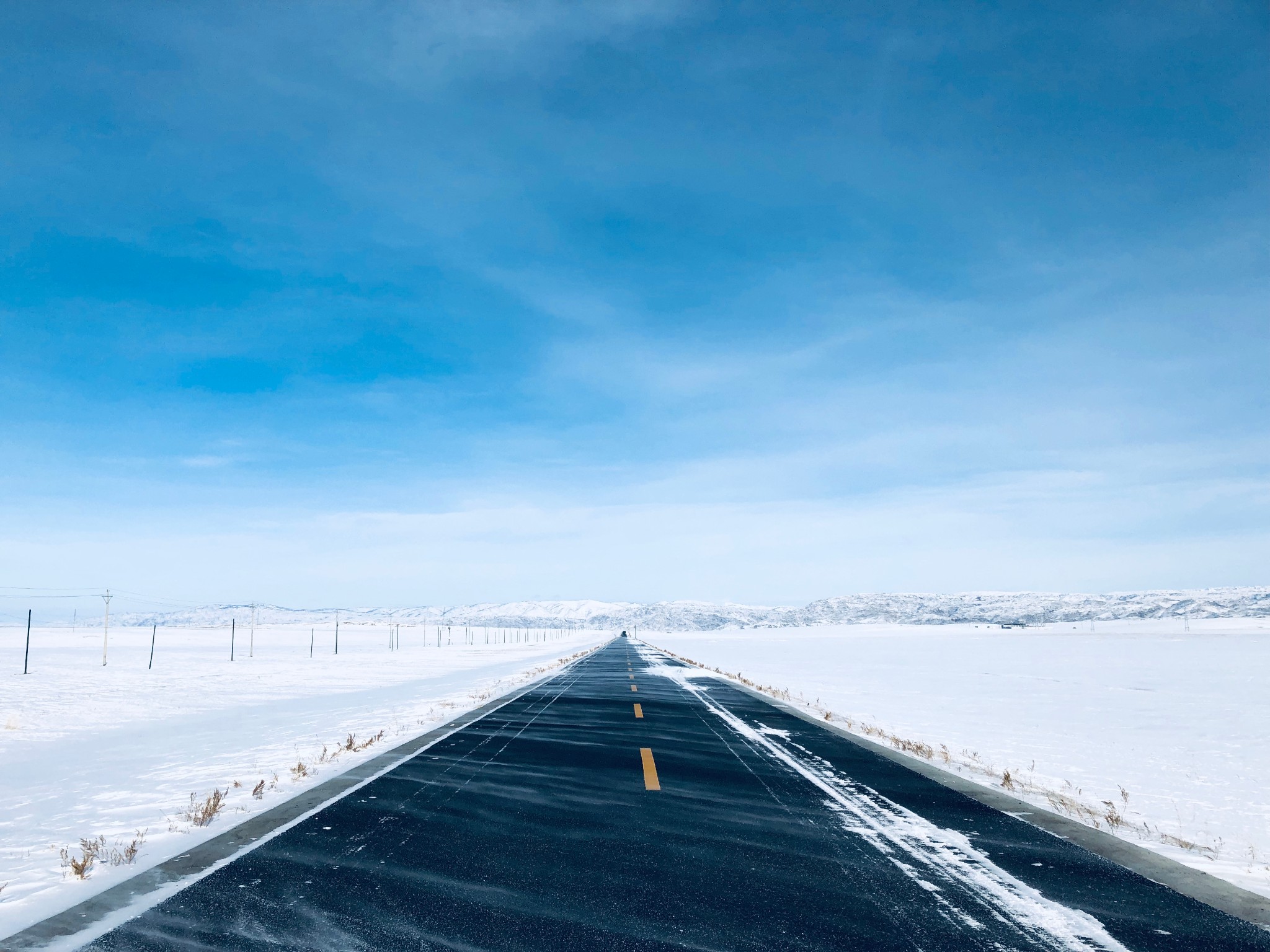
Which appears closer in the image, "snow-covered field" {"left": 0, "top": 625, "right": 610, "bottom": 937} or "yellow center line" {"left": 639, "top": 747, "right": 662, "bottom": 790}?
"snow-covered field" {"left": 0, "top": 625, "right": 610, "bottom": 937}

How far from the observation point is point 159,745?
12.6 metres

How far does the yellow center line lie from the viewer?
829 cm

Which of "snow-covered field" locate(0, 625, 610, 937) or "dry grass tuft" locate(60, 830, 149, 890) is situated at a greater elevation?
"dry grass tuft" locate(60, 830, 149, 890)

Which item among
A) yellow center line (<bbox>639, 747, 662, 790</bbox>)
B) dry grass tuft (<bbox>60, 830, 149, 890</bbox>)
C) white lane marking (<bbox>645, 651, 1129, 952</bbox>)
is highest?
dry grass tuft (<bbox>60, 830, 149, 890</bbox>)

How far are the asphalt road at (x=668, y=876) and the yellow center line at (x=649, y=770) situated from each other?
0.14 feet

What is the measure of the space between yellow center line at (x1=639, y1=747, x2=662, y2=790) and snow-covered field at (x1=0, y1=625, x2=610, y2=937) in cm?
386

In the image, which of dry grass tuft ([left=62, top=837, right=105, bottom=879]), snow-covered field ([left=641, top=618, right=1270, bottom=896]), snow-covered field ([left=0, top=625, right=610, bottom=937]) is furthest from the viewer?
snow-covered field ([left=641, top=618, right=1270, bottom=896])

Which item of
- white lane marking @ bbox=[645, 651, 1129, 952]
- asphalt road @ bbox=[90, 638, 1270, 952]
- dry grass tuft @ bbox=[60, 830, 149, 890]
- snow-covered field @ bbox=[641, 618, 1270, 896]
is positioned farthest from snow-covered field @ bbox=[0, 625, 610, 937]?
snow-covered field @ bbox=[641, 618, 1270, 896]

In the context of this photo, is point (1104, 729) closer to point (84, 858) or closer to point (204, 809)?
point (204, 809)

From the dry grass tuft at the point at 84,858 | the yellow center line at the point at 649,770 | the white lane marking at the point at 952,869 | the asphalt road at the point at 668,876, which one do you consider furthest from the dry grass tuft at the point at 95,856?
the white lane marking at the point at 952,869

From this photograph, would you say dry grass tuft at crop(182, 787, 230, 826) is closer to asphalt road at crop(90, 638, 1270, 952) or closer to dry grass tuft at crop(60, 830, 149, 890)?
dry grass tuft at crop(60, 830, 149, 890)

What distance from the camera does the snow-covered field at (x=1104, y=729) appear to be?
7809mm

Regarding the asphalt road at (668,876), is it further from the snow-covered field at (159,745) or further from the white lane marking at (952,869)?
the snow-covered field at (159,745)

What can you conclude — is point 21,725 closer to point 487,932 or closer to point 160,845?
point 160,845
